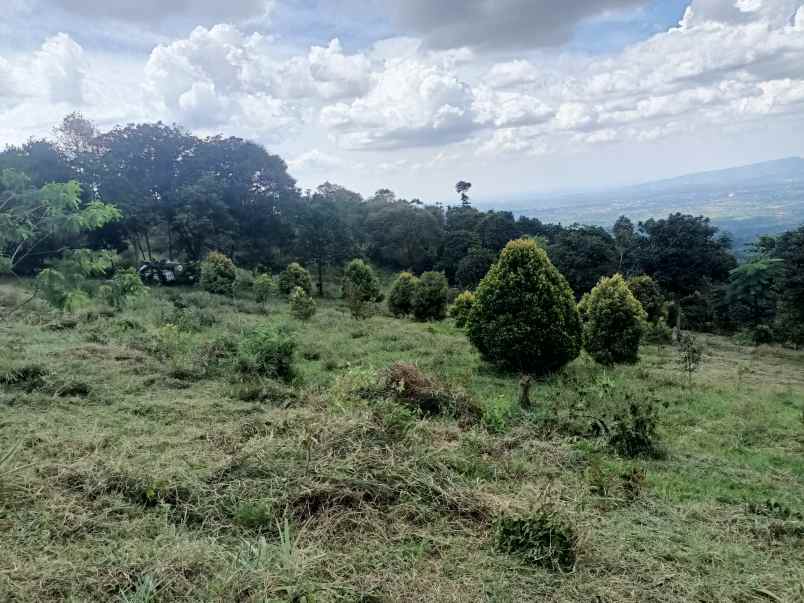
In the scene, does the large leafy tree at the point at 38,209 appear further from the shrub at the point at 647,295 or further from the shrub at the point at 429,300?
the shrub at the point at 647,295

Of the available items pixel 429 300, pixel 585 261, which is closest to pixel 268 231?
pixel 429 300

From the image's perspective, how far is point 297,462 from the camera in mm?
4297

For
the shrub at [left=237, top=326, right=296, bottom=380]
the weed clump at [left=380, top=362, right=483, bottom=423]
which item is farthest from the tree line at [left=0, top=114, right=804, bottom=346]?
the weed clump at [left=380, top=362, right=483, bottom=423]

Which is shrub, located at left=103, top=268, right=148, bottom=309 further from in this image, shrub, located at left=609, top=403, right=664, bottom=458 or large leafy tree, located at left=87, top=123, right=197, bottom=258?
large leafy tree, located at left=87, top=123, right=197, bottom=258

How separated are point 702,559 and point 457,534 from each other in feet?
5.24

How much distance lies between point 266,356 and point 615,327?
7.64 m

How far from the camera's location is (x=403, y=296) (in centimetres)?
2122

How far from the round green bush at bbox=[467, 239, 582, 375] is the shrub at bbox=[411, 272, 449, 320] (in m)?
10.0

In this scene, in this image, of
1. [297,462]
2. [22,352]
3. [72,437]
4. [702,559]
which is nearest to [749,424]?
[702,559]

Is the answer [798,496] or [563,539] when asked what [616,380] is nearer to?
[798,496]

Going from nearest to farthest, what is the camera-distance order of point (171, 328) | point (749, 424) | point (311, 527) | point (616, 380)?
point (311, 527), point (749, 424), point (616, 380), point (171, 328)

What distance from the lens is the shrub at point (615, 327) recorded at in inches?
450

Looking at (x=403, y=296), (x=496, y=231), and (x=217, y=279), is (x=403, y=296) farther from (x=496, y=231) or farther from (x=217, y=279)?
(x=496, y=231)

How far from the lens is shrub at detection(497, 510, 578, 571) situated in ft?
10.8
